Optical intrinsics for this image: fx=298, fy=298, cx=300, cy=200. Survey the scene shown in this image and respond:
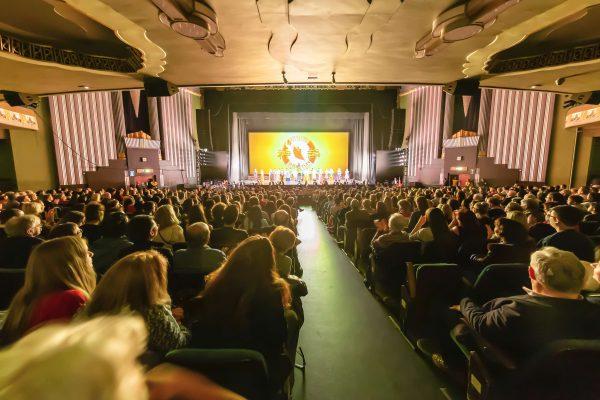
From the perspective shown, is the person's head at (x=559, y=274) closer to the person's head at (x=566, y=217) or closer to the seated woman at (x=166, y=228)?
the person's head at (x=566, y=217)

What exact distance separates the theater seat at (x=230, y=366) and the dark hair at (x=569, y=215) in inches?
116

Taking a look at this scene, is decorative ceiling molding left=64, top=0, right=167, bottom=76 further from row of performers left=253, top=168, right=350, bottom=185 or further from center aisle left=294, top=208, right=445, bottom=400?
row of performers left=253, top=168, right=350, bottom=185

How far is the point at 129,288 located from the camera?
4.25 ft

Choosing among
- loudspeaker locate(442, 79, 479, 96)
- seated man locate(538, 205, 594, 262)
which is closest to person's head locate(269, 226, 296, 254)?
seated man locate(538, 205, 594, 262)

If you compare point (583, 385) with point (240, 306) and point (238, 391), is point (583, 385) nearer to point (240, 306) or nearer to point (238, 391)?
point (238, 391)

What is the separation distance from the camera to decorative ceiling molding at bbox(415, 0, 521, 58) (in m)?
3.46

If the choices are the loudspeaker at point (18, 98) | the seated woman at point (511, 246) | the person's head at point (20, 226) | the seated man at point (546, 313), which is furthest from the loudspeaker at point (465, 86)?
the loudspeaker at point (18, 98)

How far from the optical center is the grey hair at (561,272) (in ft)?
4.52

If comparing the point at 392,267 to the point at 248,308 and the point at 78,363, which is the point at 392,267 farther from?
the point at 78,363

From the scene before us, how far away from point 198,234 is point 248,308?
1189mm

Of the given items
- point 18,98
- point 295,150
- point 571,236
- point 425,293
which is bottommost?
point 425,293

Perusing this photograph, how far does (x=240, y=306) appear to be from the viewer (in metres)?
1.46

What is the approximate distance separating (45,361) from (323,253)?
17.4ft

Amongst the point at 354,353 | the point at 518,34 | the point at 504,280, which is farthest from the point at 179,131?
the point at 504,280
